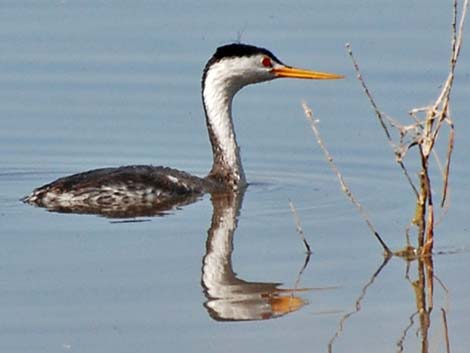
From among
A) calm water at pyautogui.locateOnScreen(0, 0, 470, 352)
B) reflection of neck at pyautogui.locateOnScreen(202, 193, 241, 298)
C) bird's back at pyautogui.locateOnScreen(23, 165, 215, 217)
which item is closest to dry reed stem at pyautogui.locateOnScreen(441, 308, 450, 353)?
calm water at pyautogui.locateOnScreen(0, 0, 470, 352)

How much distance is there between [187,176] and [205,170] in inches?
40.6

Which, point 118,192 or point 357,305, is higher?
point 118,192

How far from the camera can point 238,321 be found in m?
9.44

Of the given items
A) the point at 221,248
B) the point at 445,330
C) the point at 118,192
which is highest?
the point at 118,192

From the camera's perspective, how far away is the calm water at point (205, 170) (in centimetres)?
934

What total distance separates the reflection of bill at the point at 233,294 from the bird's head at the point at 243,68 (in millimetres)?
2584

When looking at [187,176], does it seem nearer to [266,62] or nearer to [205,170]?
[205,170]

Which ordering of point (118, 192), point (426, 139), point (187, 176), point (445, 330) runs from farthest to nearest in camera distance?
point (187, 176) → point (118, 192) → point (426, 139) → point (445, 330)

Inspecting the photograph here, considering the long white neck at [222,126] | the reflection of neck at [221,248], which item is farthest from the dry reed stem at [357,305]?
the long white neck at [222,126]

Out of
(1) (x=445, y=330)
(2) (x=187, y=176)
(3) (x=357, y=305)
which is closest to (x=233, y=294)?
(3) (x=357, y=305)

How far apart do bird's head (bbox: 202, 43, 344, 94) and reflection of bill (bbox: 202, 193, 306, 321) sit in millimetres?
2584

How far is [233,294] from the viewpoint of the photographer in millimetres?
10133

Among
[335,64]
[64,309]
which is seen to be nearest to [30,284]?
[64,309]

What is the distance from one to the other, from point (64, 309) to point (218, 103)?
483 centimetres
